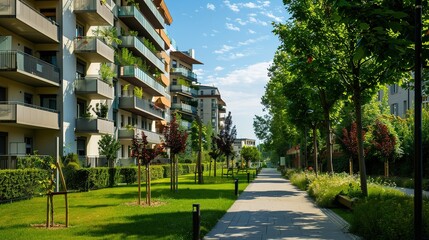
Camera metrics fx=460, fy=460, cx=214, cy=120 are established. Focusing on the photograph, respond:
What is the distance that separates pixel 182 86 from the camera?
8006cm

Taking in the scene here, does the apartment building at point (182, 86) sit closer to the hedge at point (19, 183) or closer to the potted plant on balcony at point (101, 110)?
the potted plant on balcony at point (101, 110)

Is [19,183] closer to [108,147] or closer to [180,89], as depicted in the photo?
[108,147]

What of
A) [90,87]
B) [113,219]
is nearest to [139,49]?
[90,87]

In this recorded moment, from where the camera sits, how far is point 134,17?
44.0 meters

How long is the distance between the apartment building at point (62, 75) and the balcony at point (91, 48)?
7cm

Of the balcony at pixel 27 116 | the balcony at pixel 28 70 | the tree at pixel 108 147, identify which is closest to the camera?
the balcony at pixel 27 116

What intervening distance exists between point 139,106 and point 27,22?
21145mm

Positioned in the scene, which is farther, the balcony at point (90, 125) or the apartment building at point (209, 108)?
the apartment building at point (209, 108)

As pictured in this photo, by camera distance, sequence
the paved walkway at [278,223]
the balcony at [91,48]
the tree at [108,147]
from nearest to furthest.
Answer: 1. the paved walkway at [278,223]
2. the balcony at [91,48]
3. the tree at [108,147]

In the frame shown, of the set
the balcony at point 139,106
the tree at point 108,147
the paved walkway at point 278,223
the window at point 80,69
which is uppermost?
the window at point 80,69

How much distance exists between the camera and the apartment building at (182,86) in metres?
79.8

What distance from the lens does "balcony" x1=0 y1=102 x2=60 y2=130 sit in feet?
77.2

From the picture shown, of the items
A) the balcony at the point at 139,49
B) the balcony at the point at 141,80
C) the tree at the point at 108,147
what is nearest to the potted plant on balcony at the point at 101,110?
the tree at the point at 108,147

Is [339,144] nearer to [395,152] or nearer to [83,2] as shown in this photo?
[395,152]
